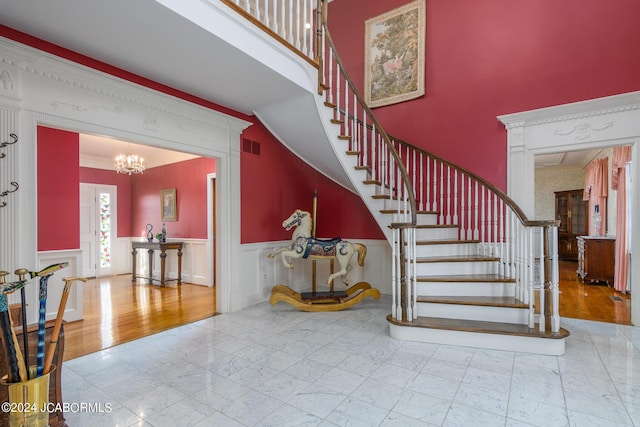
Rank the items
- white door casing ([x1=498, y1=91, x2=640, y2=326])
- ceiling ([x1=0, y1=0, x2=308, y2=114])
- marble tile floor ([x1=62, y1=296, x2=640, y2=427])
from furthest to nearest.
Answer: white door casing ([x1=498, y1=91, x2=640, y2=326]), ceiling ([x1=0, y1=0, x2=308, y2=114]), marble tile floor ([x1=62, y1=296, x2=640, y2=427])

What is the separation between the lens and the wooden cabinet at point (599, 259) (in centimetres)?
549

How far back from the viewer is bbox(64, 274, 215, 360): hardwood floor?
10.7ft

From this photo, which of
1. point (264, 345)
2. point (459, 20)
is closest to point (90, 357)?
point (264, 345)

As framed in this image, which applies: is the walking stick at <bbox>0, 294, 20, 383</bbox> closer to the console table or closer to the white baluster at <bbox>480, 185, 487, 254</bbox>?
the white baluster at <bbox>480, 185, 487, 254</bbox>

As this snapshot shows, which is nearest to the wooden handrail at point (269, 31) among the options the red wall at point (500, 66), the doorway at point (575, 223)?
the red wall at point (500, 66)

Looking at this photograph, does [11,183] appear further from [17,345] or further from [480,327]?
[480,327]

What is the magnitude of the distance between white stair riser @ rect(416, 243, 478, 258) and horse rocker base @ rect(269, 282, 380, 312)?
88 cm

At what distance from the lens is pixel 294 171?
17.0 ft

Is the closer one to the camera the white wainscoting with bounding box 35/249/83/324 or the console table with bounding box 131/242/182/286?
the white wainscoting with bounding box 35/249/83/324

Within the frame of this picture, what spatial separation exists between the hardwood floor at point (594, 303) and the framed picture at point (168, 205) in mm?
6628

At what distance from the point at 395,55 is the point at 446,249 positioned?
321cm

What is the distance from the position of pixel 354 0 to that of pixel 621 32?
12.5 feet

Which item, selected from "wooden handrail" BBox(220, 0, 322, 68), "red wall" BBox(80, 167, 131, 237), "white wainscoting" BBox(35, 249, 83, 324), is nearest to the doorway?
"wooden handrail" BBox(220, 0, 322, 68)

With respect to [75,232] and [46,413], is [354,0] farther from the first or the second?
[46,413]
